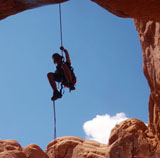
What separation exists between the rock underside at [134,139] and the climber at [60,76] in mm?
2615

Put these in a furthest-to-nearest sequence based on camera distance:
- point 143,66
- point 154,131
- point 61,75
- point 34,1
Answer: point 154,131
point 143,66
point 61,75
point 34,1

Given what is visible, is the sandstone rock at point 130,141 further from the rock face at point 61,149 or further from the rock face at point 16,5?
the rock face at point 16,5

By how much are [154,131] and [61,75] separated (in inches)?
355

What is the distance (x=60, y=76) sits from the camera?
8789mm

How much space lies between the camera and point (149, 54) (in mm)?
13156

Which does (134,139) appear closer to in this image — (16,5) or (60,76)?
(60,76)

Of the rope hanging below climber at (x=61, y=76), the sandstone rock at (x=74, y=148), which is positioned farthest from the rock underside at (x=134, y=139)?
the rope hanging below climber at (x=61, y=76)

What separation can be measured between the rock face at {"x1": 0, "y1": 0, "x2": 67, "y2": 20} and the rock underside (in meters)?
2.90

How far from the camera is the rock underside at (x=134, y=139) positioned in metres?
12.7

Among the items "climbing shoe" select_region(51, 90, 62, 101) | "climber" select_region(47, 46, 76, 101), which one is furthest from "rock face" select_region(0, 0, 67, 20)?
"climbing shoe" select_region(51, 90, 62, 101)

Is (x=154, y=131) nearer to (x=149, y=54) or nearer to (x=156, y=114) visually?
(x=156, y=114)

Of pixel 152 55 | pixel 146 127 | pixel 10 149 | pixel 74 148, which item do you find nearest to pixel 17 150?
pixel 10 149

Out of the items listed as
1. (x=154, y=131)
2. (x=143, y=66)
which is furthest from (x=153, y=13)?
(x=154, y=131)

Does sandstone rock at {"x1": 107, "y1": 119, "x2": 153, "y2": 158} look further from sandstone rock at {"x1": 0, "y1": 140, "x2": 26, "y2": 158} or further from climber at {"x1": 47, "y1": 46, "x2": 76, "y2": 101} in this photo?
climber at {"x1": 47, "y1": 46, "x2": 76, "y2": 101}
